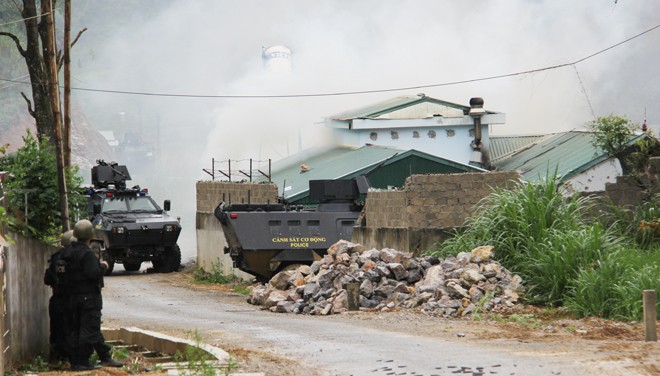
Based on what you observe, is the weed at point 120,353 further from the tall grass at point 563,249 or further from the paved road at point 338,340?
the tall grass at point 563,249

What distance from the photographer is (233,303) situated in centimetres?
2294

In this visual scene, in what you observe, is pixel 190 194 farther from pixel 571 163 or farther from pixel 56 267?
pixel 56 267

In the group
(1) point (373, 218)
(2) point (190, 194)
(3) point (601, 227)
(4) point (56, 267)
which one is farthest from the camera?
(2) point (190, 194)

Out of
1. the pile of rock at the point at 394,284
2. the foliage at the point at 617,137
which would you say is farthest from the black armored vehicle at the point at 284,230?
the foliage at the point at 617,137

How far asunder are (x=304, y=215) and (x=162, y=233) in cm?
710

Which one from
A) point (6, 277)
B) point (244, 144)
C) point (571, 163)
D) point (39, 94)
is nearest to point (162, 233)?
point (39, 94)

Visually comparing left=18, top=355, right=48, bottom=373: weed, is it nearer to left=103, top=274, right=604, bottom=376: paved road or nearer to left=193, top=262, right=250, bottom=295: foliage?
left=103, top=274, right=604, bottom=376: paved road

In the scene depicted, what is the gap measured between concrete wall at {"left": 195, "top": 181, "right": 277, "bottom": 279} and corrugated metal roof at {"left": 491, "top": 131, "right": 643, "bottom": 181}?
7200 mm

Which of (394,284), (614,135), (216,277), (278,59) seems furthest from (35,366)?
(278,59)

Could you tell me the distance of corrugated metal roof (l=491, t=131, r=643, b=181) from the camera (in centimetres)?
3450

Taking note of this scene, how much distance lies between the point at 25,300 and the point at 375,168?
22538 millimetres

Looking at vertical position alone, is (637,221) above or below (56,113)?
below

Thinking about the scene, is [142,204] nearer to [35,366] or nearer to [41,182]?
[41,182]

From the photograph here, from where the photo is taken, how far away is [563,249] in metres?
18.5
